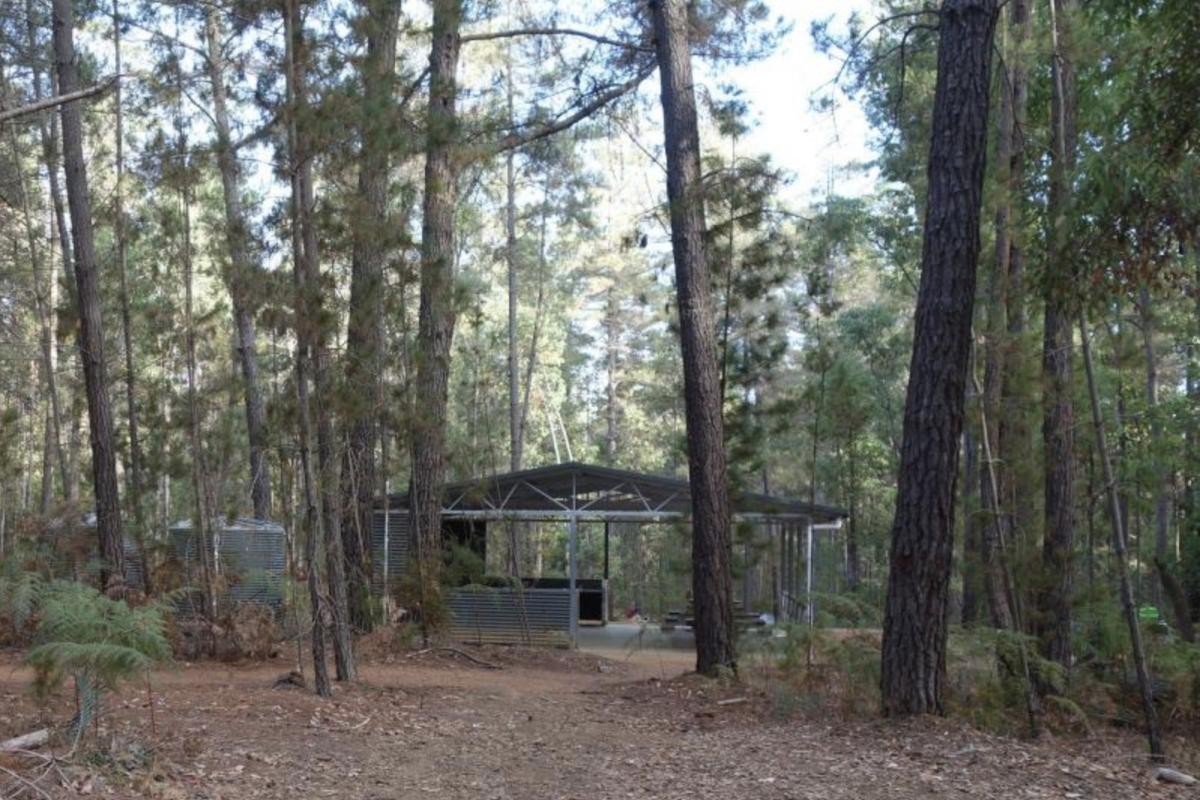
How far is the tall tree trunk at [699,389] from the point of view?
10.9 m

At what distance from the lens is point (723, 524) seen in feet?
35.8

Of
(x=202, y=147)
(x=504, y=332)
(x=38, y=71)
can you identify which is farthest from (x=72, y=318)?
(x=504, y=332)

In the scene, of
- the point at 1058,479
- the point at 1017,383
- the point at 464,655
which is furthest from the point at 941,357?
the point at 464,655

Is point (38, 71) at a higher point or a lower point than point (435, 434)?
higher

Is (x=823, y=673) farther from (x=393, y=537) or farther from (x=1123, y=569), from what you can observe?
(x=393, y=537)

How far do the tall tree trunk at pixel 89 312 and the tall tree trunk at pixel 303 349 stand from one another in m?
3.59

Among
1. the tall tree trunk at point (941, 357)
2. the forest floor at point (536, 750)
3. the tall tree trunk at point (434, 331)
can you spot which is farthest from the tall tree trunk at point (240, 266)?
the tall tree trunk at point (941, 357)

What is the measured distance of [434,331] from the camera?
1377 cm

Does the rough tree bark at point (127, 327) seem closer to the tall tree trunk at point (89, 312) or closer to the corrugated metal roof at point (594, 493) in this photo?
the tall tree trunk at point (89, 312)

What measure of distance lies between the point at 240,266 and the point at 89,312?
3477 mm

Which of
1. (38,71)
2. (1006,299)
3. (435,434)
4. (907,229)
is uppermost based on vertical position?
(38,71)

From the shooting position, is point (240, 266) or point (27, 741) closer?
point (27, 741)

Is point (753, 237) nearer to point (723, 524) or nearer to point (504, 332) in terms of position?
point (723, 524)

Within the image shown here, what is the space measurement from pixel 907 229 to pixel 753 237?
739cm
